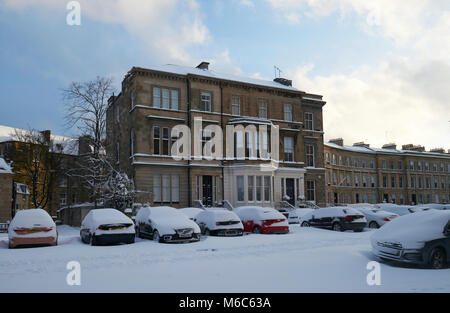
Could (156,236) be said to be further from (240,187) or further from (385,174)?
(385,174)

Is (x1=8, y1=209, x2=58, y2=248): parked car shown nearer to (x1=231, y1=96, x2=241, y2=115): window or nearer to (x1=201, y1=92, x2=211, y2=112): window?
(x1=201, y1=92, x2=211, y2=112): window

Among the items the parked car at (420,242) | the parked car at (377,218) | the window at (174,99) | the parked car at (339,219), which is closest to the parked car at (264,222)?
the parked car at (339,219)

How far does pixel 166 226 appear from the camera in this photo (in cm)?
1736

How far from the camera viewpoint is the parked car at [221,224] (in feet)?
64.2

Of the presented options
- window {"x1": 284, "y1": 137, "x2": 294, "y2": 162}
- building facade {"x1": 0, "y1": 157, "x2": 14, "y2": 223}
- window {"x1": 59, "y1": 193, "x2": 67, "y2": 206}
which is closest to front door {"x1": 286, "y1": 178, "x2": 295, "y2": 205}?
window {"x1": 284, "y1": 137, "x2": 294, "y2": 162}

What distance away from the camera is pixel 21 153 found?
178ft

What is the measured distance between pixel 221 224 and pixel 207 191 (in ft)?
50.6

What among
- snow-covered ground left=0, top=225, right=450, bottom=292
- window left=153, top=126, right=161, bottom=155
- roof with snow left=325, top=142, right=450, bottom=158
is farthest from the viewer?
roof with snow left=325, top=142, right=450, bottom=158

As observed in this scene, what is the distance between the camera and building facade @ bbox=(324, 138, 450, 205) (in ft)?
211

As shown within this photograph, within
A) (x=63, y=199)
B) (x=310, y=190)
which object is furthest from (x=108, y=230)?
(x=63, y=199)

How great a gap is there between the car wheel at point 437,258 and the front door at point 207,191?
80.5 feet

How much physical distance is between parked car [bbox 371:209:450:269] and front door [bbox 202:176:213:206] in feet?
75.7
